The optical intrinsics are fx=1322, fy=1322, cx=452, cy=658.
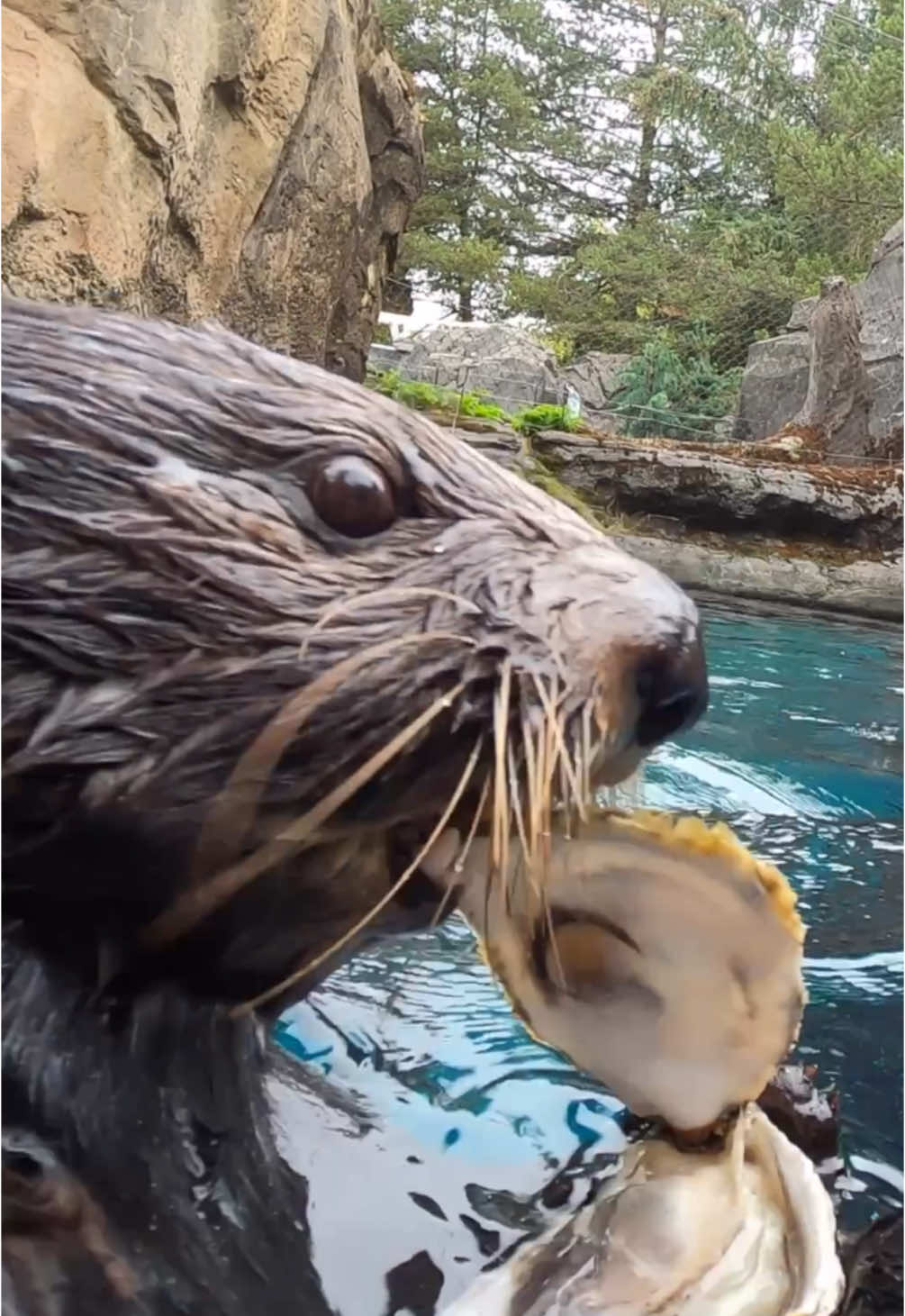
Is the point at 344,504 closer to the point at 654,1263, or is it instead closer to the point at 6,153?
the point at 654,1263

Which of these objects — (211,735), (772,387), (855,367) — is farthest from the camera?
(772,387)

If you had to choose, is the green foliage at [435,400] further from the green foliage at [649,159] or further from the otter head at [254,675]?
the green foliage at [649,159]

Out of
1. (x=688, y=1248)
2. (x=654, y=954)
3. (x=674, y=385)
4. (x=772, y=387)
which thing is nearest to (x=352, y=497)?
(x=654, y=954)

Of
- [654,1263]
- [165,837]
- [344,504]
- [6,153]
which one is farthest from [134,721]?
[6,153]

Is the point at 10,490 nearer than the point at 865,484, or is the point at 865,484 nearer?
the point at 10,490

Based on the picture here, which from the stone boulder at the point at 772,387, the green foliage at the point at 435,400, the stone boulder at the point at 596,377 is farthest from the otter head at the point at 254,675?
the stone boulder at the point at 596,377

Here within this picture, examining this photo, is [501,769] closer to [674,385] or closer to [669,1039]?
[669,1039]
